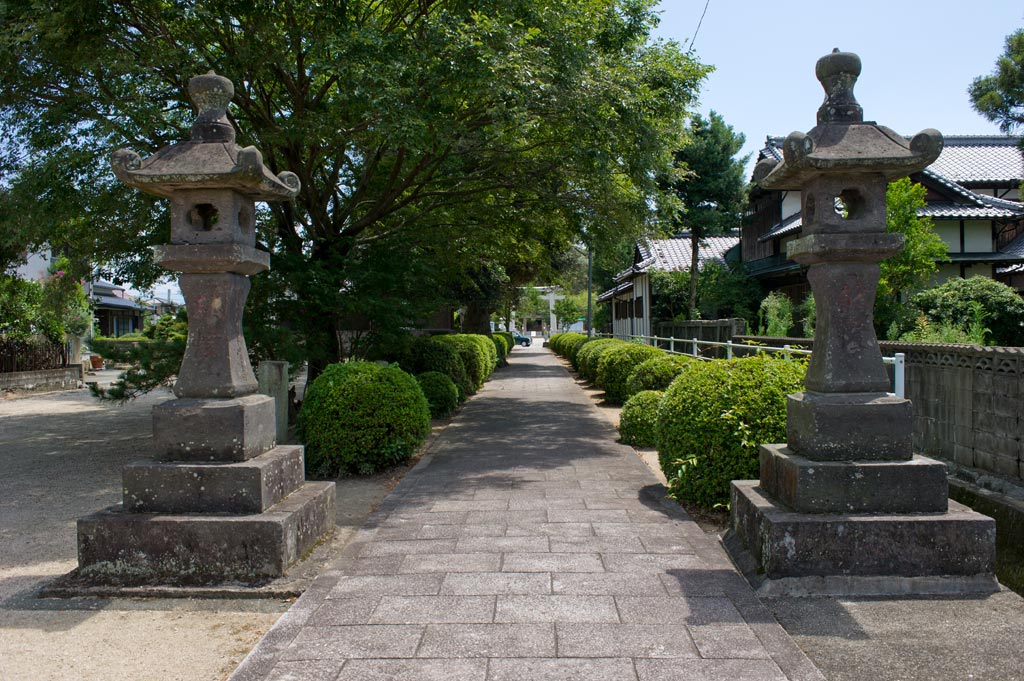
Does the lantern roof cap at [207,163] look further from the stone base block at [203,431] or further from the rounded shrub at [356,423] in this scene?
the rounded shrub at [356,423]

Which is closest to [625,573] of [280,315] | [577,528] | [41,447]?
[577,528]

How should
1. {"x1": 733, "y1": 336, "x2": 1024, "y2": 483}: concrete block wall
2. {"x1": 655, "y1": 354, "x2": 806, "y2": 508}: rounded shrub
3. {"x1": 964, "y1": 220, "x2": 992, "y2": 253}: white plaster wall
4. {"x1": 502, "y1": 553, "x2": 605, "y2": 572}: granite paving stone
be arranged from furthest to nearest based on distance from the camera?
{"x1": 964, "y1": 220, "x2": 992, "y2": 253}: white plaster wall → {"x1": 655, "y1": 354, "x2": 806, "y2": 508}: rounded shrub → {"x1": 733, "y1": 336, "x2": 1024, "y2": 483}: concrete block wall → {"x1": 502, "y1": 553, "x2": 605, "y2": 572}: granite paving stone

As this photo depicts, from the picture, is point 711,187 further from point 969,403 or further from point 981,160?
point 969,403

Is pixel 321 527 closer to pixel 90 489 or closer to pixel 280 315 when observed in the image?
pixel 90 489

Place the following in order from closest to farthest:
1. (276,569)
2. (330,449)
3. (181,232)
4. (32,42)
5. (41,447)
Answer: (276,569) → (181,232) → (330,449) → (32,42) → (41,447)

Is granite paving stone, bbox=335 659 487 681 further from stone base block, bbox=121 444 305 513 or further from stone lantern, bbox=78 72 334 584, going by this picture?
stone base block, bbox=121 444 305 513

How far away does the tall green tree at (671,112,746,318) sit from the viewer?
24312mm

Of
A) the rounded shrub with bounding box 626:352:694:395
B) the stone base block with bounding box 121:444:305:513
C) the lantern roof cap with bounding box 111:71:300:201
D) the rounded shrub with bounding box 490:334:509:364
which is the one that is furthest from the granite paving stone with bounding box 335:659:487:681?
the rounded shrub with bounding box 490:334:509:364

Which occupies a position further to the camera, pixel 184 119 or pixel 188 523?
pixel 184 119

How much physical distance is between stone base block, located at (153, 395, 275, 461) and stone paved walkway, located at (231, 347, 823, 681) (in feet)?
3.50

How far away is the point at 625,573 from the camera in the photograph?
4.47 m

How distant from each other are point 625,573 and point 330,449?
4.26 m

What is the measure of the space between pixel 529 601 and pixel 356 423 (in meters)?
4.25

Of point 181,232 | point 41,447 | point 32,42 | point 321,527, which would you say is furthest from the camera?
point 41,447
